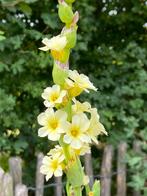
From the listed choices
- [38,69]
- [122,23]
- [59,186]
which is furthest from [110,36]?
[59,186]

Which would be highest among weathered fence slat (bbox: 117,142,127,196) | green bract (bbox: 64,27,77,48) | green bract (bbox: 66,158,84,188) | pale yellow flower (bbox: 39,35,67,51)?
weathered fence slat (bbox: 117,142,127,196)

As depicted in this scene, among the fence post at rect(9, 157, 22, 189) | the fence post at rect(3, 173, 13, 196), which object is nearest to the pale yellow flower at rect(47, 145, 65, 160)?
the fence post at rect(3, 173, 13, 196)

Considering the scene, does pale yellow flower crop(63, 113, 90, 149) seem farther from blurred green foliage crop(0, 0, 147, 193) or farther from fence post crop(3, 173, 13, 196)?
blurred green foliage crop(0, 0, 147, 193)

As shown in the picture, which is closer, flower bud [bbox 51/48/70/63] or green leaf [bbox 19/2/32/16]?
flower bud [bbox 51/48/70/63]

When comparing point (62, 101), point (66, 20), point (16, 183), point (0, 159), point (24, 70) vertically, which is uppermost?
point (24, 70)

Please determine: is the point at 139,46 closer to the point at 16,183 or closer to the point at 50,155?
the point at 16,183

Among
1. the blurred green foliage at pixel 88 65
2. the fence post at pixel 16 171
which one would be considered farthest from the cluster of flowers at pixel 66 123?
the blurred green foliage at pixel 88 65

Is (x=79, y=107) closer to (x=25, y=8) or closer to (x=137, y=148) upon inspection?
(x=25, y=8)

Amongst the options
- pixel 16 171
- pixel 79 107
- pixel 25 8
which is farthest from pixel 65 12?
pixel 25 8
